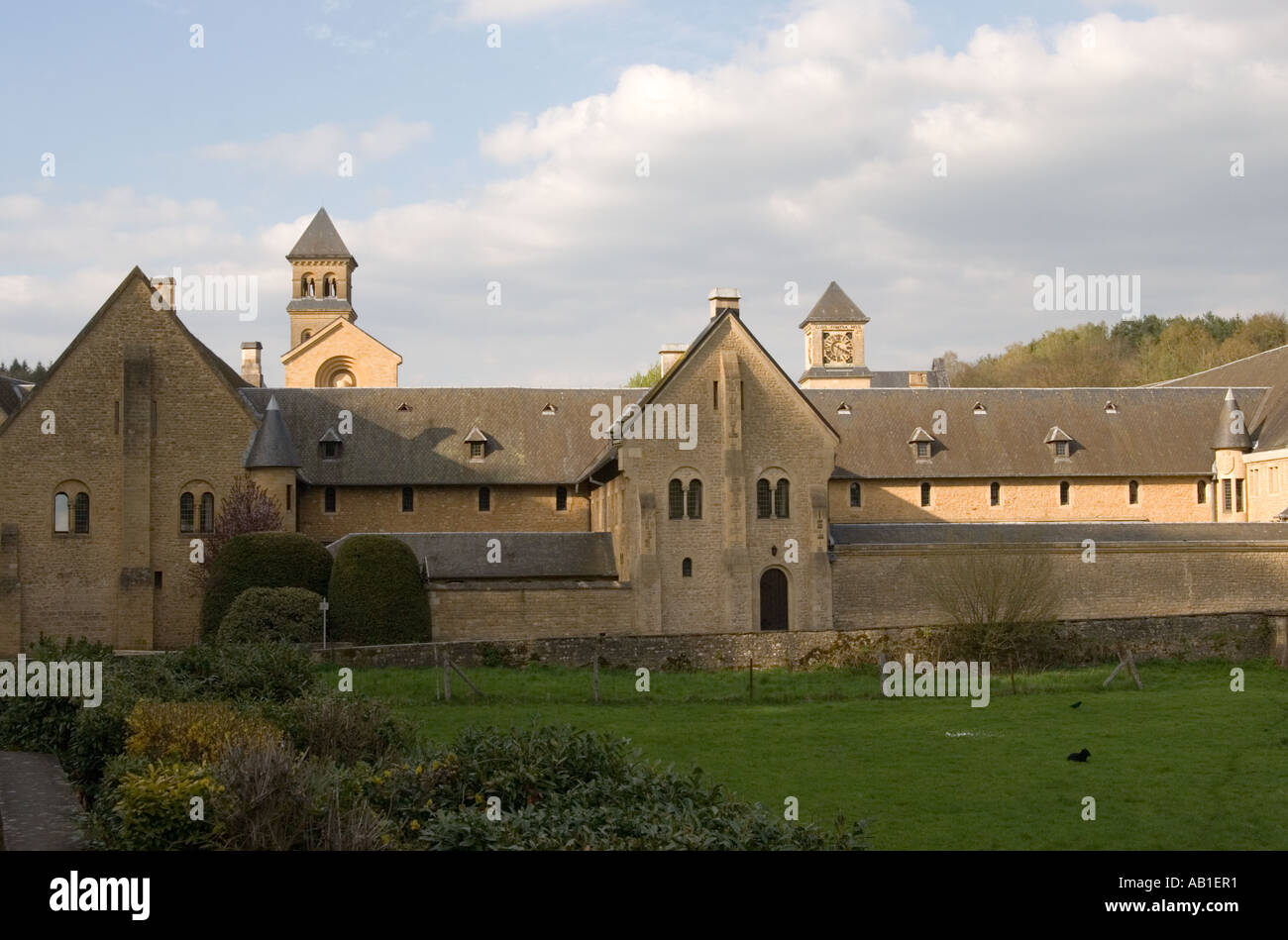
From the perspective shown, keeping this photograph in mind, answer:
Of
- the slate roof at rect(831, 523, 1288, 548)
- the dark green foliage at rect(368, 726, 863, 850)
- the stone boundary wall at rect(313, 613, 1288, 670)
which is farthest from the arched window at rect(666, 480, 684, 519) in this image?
the dark green foliage at rect(368, 726, 863, 850)

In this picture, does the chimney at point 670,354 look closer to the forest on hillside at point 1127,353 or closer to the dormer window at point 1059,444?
the dormer window at point 1059,444

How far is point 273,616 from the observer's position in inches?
1419

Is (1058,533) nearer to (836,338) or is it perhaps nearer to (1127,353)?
(836,338)

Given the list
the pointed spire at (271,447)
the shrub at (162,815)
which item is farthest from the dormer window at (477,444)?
the shrub at (162,815)

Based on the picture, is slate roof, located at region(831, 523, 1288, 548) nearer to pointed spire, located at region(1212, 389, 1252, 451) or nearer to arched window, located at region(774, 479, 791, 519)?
arched window, located at region(774, 479, 791, 519)

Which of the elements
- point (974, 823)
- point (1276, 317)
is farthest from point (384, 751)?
point (1276, 317)

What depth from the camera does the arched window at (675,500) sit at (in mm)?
43469

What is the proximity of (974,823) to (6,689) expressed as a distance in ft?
48.5

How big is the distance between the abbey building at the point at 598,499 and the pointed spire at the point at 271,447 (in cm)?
8

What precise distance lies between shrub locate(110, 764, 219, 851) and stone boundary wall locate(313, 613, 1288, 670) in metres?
20.5

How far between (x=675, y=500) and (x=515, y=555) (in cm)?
568

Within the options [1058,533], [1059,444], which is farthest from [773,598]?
[1059,444]
